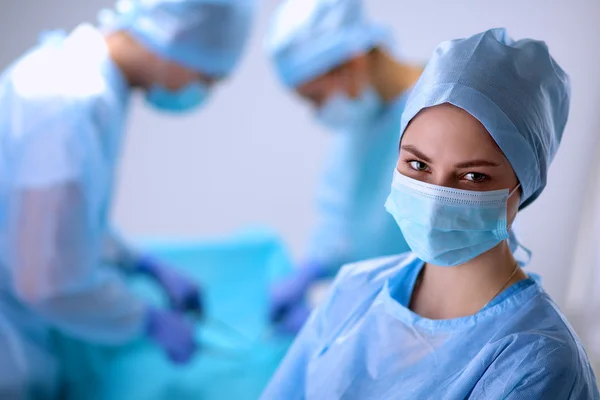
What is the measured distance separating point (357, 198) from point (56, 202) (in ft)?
3.84

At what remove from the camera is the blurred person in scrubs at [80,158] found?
1697 millimetres

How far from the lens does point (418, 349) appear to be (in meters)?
1.15

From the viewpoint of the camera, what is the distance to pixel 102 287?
73.4 inches

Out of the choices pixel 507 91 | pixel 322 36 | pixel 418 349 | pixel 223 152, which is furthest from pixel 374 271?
pixel 223 152

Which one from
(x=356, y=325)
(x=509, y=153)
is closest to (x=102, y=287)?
(x=356, y=325)

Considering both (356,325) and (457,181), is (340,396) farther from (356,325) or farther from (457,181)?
(457,181)

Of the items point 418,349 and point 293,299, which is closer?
point 418,349

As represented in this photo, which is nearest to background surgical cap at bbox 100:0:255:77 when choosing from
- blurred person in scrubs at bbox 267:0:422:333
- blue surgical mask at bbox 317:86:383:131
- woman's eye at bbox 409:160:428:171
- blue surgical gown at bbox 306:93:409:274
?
blurred person in scrubs at bbox 267:0:422:333

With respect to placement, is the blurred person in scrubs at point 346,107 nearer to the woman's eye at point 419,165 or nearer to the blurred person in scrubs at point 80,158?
the blurred person in scrubs at point 80,158

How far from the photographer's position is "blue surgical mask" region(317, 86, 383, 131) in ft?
7.12

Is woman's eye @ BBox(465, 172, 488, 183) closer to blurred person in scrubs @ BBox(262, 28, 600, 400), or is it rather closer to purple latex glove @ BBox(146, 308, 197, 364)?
blurred person in scrubs @ BBox(262, 28, 600, 400)

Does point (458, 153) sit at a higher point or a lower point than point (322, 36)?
lower

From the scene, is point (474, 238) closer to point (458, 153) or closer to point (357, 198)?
point (458, 153)

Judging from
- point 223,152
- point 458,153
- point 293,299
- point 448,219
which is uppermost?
point 458,153
